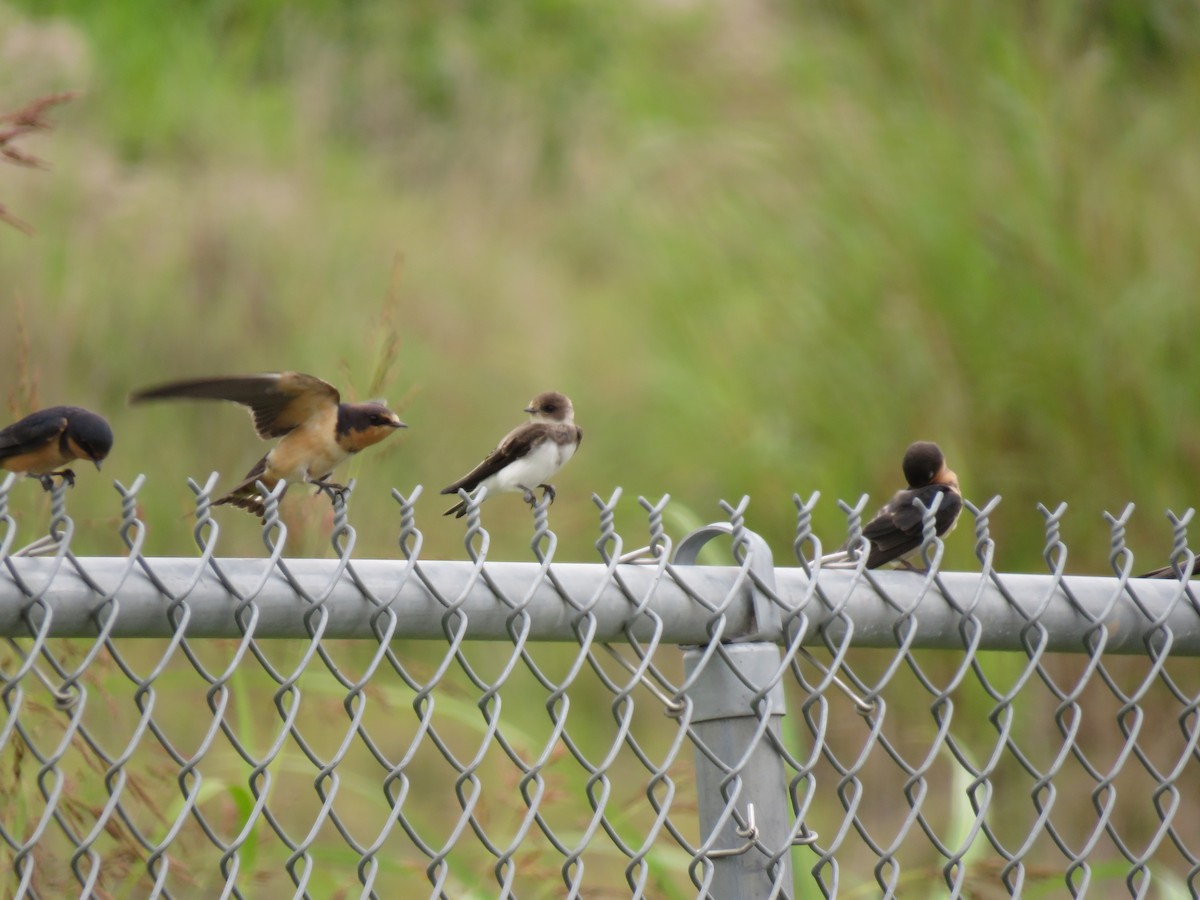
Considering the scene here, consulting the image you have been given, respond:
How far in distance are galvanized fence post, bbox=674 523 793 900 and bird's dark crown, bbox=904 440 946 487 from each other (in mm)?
876

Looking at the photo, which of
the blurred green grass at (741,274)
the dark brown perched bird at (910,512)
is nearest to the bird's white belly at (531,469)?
the dark brown perched bird at (910,512)

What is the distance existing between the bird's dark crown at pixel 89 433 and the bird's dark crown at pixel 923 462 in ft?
4.72

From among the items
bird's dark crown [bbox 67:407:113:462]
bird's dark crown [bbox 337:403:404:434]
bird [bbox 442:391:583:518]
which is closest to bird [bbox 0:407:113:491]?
bird's dark crown [bbox 67:407:113:462]

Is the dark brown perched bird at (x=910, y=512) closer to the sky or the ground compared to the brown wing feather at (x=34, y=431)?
closer to the ground

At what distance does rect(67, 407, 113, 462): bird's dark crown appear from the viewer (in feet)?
7.19

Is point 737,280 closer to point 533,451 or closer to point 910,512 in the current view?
point 533,451

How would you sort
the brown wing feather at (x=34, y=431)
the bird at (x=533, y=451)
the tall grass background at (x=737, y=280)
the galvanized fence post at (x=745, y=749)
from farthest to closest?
the tall grass background at (x=737, y=280) → the bird at (x=533, y=451) → the brown wing feather at (x=34, y=431) → the galvanized fence post at (x=745, y=749)

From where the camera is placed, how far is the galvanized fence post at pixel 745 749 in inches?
79.5

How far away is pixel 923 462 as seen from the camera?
2.89 metres

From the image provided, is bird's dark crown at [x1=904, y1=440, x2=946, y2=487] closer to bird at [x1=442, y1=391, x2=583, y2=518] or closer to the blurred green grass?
bird at [x1=442, y1=391, x2=583, y2=518]

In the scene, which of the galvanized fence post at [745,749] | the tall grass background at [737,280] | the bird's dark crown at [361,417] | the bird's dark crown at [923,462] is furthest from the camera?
the tall grass background at [737,280]

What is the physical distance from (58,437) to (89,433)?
4 centimetres

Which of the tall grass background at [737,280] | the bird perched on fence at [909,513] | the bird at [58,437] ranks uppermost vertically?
the bird at [58,437]

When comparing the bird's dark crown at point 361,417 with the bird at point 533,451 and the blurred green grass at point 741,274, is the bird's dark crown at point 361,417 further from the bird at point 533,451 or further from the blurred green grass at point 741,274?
the blurred green grass at point 741,274
